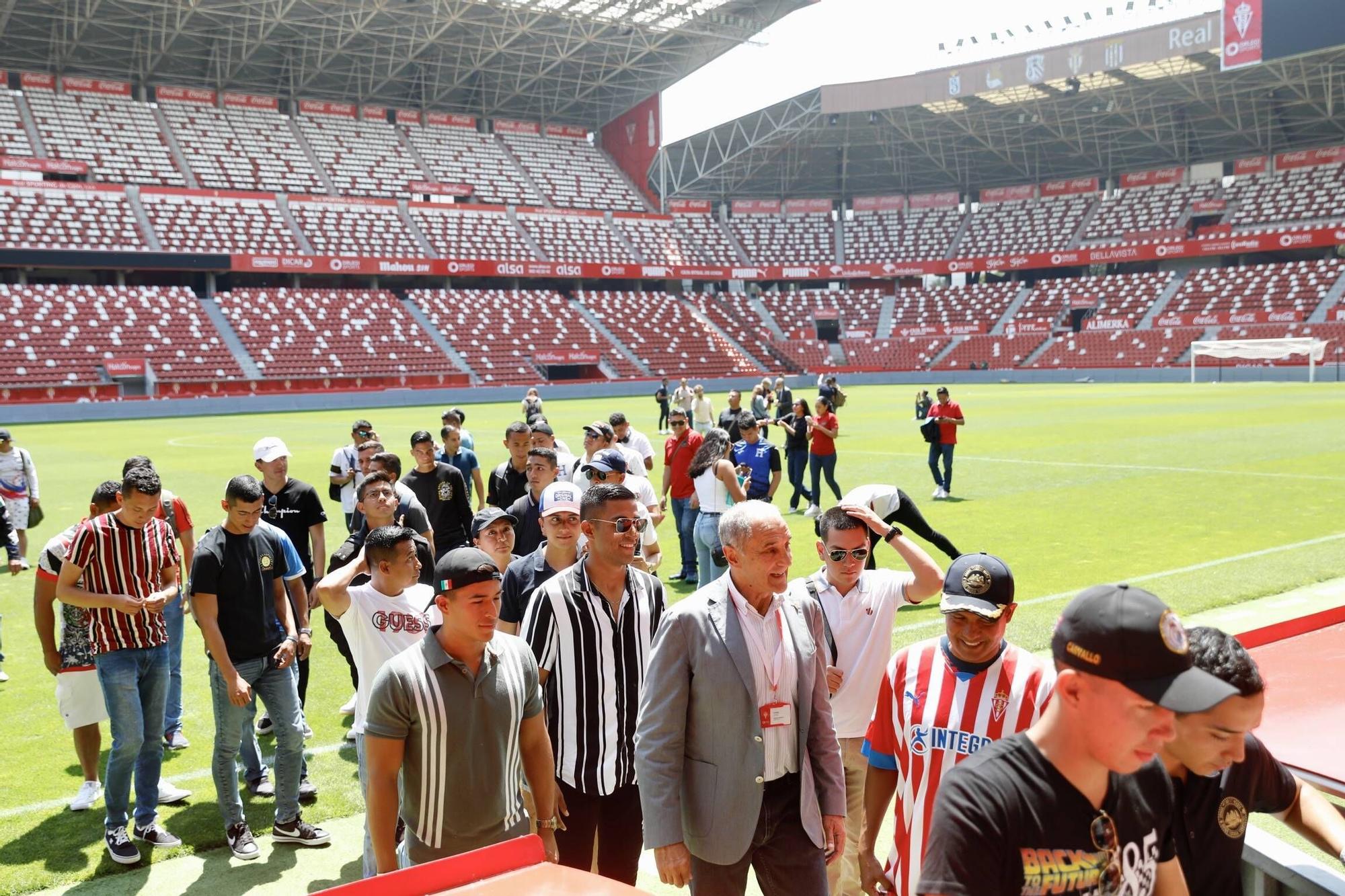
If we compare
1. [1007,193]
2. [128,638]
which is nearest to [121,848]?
[128,638]

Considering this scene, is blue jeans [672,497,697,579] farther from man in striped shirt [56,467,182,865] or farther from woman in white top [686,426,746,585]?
man in striped shirt [56,467,182,865]

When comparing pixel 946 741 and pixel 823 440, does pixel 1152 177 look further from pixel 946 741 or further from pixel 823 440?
pixel 946 741

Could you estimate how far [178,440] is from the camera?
A: 31750 millimetres

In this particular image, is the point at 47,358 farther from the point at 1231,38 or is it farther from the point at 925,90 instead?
the point at 1231,38

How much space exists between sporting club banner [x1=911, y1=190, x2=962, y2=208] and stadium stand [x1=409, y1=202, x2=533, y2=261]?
35014 mm

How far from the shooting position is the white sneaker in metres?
6.06

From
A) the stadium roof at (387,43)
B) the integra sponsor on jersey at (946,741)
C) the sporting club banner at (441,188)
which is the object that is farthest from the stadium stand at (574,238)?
the integra sponsor on jersey at (946,741)

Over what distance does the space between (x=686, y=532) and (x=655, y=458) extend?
12354 mm

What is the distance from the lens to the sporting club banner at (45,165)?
5600 cm

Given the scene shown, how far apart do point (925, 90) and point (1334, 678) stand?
67348mm

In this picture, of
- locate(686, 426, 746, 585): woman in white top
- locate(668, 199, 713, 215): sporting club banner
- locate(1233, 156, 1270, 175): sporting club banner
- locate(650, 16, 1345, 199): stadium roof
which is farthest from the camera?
locate(668, 199, 713, 215): sporting club banner

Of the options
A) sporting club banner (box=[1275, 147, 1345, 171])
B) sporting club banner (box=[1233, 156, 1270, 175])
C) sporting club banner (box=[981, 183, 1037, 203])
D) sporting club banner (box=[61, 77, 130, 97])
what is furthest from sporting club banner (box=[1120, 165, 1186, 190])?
sporting club banner (box=[61, 77, 130, 97])

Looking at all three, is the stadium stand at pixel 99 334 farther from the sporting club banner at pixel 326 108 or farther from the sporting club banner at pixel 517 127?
the sporting club banner at pixel 517 127

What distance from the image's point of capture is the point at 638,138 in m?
78.7
